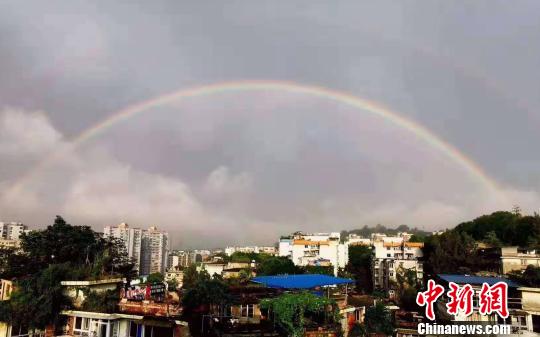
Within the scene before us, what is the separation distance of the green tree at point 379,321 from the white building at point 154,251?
121445mm

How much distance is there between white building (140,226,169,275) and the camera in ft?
441

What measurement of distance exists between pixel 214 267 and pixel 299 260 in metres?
14.9

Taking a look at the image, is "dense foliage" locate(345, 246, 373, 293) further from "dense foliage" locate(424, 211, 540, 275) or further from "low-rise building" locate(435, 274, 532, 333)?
"low-rise building" locate(435, 274, 532, 333)

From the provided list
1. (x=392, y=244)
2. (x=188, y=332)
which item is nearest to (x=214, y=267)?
(x=392, y=244)

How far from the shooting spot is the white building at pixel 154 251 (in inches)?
5295

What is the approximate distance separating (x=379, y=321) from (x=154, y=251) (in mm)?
128956

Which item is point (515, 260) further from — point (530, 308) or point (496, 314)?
point (496, 314)

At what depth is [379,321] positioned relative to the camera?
20.5 metres

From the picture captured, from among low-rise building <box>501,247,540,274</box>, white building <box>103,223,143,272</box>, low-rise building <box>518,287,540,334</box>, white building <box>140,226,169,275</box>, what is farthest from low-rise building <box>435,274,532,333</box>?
white building <box>140,226,169,275</box>

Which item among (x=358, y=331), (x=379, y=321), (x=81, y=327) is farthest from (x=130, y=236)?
(x=379, y=321)

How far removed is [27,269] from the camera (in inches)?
1017

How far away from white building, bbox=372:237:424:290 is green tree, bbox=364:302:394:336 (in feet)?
87.9

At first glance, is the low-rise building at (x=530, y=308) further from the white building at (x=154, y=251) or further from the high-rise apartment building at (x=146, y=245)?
the white building at (x=154, y=251)

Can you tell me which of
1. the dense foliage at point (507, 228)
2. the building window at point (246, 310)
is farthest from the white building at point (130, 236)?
the building window at point (246, 310)
